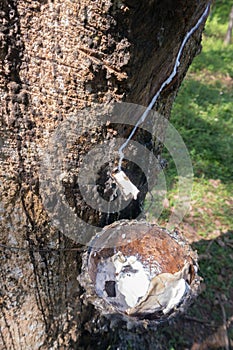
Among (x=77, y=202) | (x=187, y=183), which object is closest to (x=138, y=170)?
(x=77, y=202)

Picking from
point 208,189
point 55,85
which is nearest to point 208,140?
point 208,189

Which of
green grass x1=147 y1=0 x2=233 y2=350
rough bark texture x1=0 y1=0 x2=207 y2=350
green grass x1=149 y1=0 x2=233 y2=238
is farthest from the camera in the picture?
green grass x1=149 y1=0 x2=233 y2=238

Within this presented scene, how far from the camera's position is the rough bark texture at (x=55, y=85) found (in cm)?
80

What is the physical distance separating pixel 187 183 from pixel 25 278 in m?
2.73

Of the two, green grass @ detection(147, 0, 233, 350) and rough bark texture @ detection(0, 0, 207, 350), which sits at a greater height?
rough bark texture @ detection(0, 0, 207, 350)

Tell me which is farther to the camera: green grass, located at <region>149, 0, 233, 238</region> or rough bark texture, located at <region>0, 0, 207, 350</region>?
green grass, located at <region>149, 0, 233, 238</region>

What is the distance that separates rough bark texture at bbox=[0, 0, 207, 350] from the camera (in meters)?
0.80

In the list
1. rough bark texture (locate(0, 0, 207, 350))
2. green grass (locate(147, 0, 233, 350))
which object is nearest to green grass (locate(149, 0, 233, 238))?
green grass (locate(147, 0, 233, 350))

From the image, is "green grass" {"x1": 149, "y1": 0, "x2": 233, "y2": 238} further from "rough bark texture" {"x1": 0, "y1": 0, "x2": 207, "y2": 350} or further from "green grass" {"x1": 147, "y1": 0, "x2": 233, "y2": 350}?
"rough bark texture" {"x1": 0, "y1": 0, "x2": 207, "y2": 350}

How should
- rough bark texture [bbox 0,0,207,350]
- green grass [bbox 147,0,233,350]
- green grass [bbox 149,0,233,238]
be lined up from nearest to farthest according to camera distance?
rough bark texture [bbox 0,0,207,350] → green grass [bbox 147,0,233,350] → green grass [bbox 149,0,233,238]

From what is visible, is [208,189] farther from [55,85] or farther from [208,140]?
[55,85]

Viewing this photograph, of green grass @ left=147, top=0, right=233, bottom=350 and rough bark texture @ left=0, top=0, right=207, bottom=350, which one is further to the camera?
green grass @ left=147, top=0, right=233, bottom=350

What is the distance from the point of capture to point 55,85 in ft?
2.90

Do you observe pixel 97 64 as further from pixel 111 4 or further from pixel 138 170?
pixel 138 170
